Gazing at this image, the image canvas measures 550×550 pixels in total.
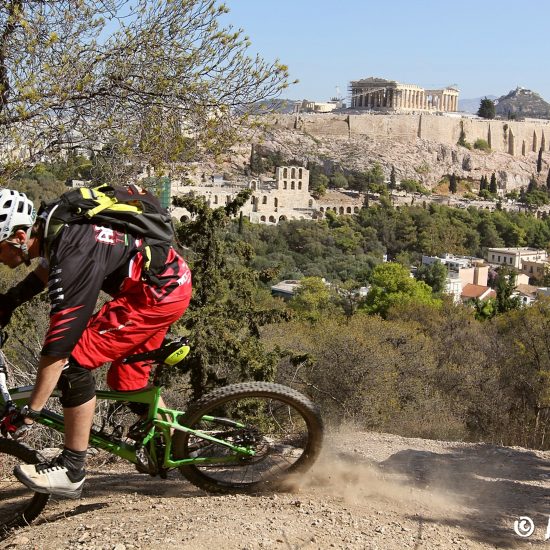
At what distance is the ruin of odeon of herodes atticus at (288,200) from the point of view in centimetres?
6188

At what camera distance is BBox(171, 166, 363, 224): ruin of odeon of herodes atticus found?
61.9 meters

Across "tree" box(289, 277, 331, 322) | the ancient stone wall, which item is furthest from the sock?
the ancient stone wall

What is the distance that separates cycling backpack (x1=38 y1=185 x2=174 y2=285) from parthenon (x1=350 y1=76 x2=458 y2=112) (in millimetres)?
111116

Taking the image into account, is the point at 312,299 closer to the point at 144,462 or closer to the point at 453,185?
the point at 144,462

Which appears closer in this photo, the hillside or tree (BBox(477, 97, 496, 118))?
the hillside

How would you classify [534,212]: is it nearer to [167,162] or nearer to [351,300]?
[351,300]

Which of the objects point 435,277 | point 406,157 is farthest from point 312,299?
point 406,157

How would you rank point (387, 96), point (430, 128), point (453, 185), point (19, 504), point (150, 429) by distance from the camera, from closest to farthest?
point (150, 429)
point (19, 504)
point (453, 185)
point (430, 128)
point (387, 96)

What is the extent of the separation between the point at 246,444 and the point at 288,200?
63319 millimetres

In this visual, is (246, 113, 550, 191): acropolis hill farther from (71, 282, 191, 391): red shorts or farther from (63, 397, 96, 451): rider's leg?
(63, 397, 96, 451): rider's leg

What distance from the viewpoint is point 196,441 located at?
3.14 metres

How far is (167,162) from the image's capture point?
615 cm

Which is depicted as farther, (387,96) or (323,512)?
(387,96)

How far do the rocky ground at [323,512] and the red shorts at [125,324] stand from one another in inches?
26.0
